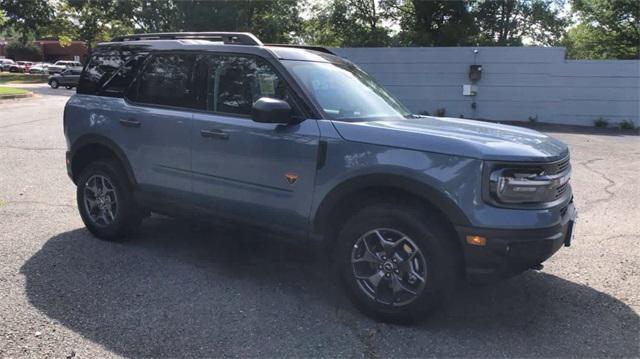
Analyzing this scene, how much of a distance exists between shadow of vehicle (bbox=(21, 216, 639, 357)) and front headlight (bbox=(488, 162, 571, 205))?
3.05 ft

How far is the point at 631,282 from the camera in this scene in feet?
15.7

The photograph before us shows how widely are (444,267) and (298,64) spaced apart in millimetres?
1986

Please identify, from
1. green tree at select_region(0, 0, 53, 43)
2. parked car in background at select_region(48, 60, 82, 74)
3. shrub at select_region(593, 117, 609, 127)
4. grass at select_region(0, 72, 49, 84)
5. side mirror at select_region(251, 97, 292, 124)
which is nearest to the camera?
side mirror at select_region(251, 97, 292, 124)

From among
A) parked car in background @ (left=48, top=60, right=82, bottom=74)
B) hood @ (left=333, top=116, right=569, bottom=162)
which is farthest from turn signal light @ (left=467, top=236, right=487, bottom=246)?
parked car in background @ (left=48, top=60, right=82, bottom=74)

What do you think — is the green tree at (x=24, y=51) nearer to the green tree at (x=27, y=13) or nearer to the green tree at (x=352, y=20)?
the green tree at (x=27, y=13)

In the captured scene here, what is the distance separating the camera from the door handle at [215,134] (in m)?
4.64

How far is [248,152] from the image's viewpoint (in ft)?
14.7

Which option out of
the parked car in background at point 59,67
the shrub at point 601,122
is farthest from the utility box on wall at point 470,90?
the parked car in background at point 59,67

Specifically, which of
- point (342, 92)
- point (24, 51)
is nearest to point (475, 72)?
point (342, 92)

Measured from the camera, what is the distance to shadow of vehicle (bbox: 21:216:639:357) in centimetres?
363

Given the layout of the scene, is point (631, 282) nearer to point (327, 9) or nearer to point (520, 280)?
point (520, 280)

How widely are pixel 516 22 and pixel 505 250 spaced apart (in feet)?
130

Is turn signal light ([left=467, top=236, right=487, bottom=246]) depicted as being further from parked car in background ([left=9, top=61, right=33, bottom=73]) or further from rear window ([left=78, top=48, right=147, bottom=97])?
parked car in background ([left=9, top=61, right=33, bottom=73])

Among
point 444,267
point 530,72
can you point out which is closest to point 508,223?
point 444,267
